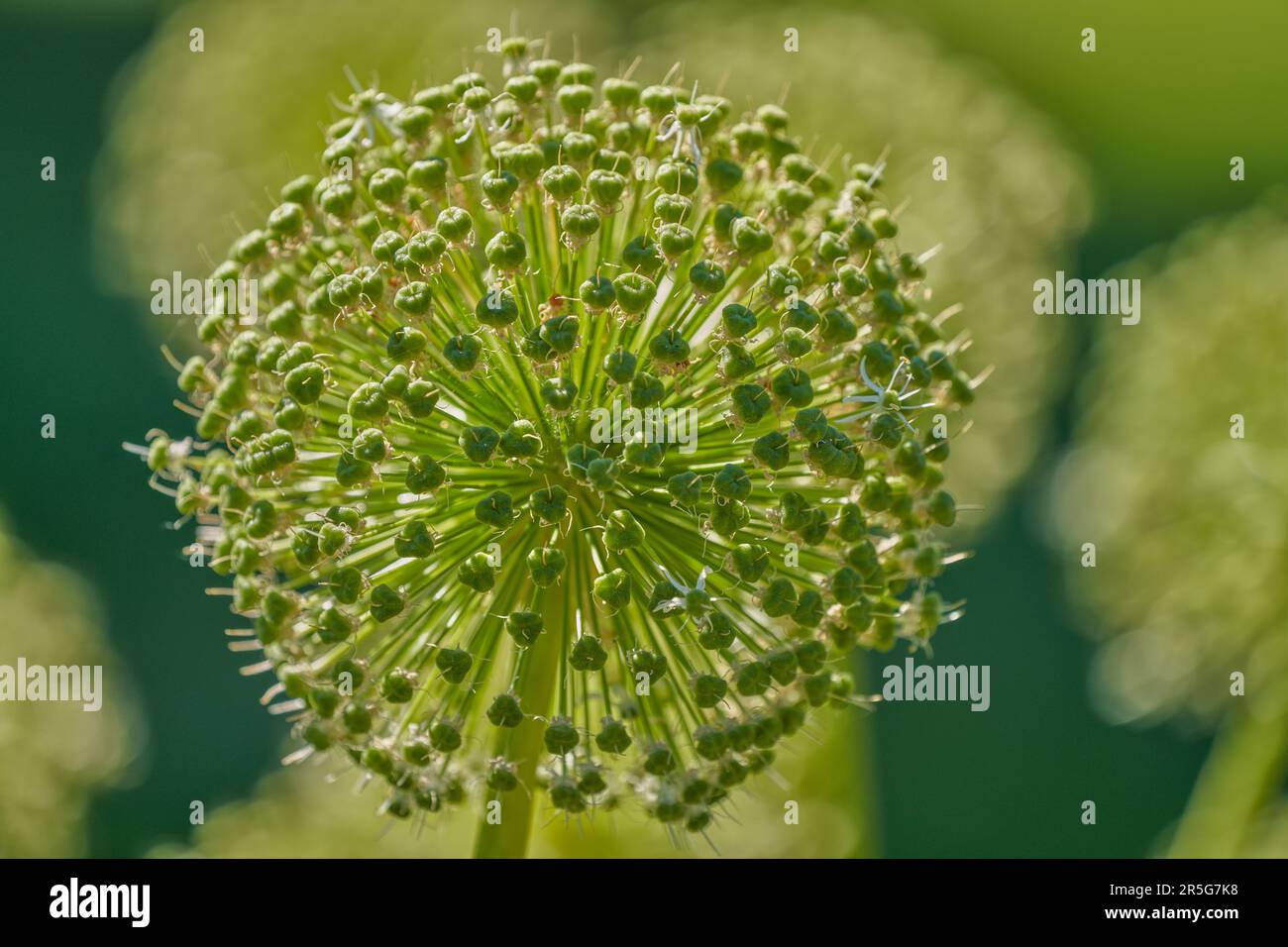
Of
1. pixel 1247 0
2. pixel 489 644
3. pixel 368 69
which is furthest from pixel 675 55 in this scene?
pixel 1247 0

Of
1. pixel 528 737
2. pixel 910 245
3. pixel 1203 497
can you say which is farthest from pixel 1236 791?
pixel 528 737

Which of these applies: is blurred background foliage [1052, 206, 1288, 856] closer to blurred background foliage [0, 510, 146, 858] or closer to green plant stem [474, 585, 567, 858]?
green plant stem [474, 585, 567, 858]

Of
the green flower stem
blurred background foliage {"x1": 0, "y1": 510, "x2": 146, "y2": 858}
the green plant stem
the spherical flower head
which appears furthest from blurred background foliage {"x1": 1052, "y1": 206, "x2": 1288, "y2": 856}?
blurred background foliage {"x1": 0, "y1": 510, "x2": 146, "y2": 858}

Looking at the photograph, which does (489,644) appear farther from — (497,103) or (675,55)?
(675,55)

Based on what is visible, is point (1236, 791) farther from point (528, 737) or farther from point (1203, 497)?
point (528, 737)

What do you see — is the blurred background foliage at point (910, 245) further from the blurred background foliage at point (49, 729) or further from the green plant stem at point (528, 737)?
the green plant stem at point (528, 737)

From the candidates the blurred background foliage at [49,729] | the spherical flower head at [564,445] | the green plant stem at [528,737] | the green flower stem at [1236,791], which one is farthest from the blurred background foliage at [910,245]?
the green plant stem at [528,737]
